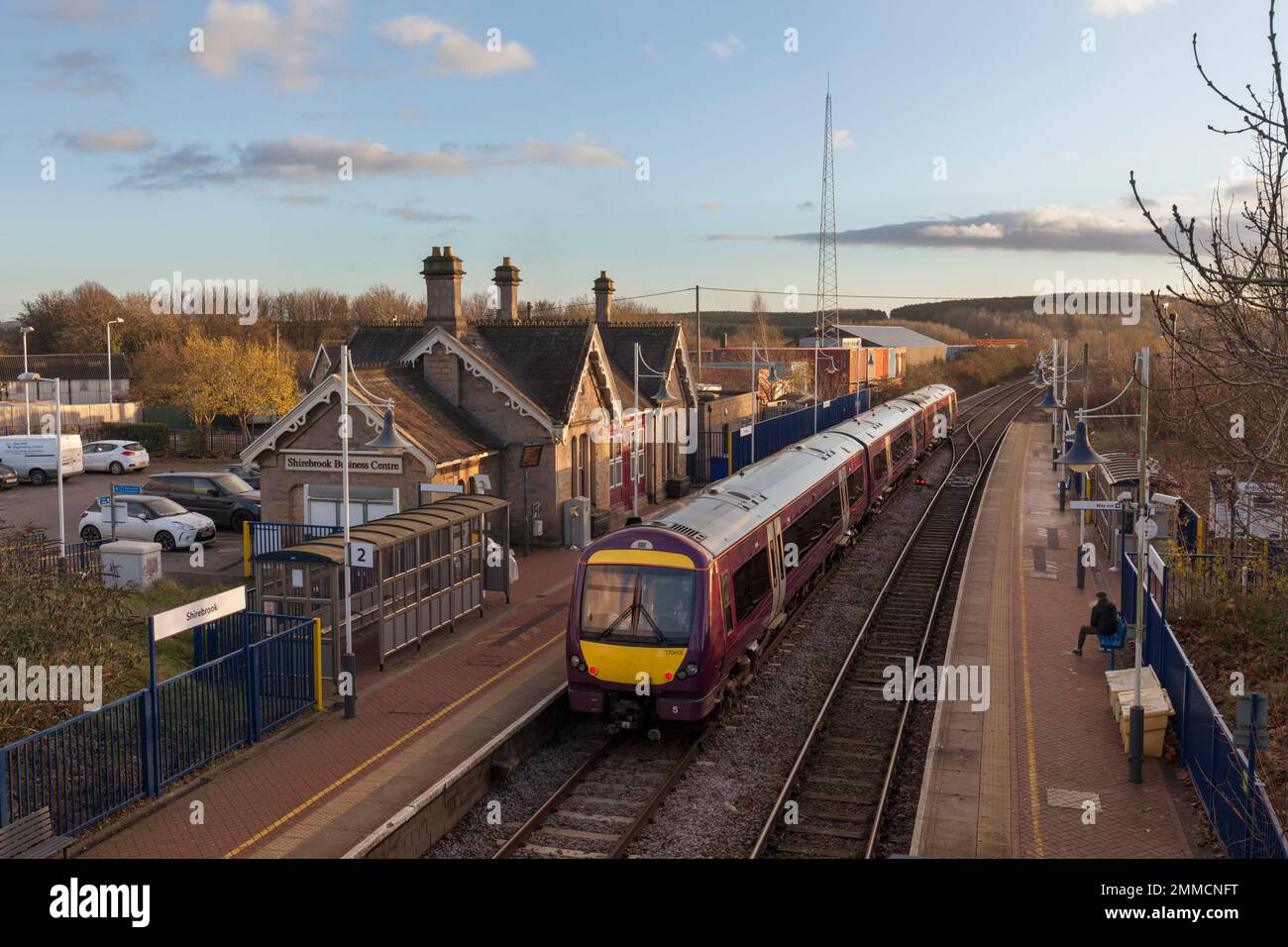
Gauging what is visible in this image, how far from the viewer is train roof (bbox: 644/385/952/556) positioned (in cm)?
1576

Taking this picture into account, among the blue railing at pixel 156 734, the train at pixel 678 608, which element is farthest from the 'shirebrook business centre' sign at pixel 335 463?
the blue railing at pixel 156 734

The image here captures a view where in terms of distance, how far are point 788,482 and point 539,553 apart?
9.29m

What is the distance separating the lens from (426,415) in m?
27.4

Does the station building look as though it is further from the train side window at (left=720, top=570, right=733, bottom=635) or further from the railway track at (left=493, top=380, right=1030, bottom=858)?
the railway track at (left=493, top=380, right=1030, bottom=858)

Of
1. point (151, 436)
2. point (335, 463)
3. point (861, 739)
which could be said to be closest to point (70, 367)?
point (151, 436)

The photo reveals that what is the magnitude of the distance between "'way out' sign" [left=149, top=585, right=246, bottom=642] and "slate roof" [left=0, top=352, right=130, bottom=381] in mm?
67817

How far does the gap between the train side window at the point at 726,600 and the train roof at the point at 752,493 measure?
39 cm

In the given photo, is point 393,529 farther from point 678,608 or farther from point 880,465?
point 880,465

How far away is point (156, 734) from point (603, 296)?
3608 centimetres

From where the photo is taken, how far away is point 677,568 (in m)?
14.5

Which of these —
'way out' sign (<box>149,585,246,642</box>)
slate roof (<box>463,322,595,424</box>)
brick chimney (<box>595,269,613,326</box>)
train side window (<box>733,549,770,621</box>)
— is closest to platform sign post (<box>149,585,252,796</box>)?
'way out' sign (<box>149,585,246,642</box>)

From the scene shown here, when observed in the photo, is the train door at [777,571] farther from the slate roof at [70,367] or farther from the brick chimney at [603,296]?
the slate roof at [70,367]

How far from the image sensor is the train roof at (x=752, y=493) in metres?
15.8

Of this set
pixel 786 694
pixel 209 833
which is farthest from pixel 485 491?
pixel 209 833
